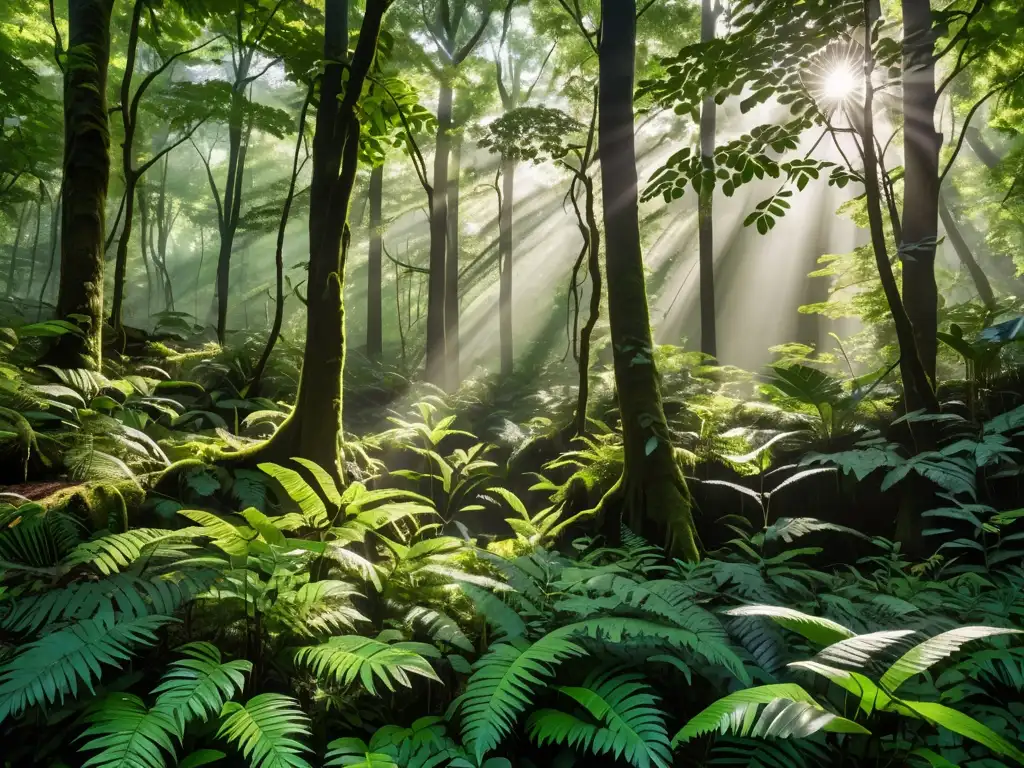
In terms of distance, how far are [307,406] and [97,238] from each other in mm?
2856

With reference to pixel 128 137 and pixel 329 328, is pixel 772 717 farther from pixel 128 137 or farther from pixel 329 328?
pixel 128 137

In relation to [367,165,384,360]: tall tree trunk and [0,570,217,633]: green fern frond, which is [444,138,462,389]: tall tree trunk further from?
[0,570,217,633]: green fern frond

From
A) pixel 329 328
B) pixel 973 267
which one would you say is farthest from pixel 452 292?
pixel 973 267

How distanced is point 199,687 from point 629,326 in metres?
4.37

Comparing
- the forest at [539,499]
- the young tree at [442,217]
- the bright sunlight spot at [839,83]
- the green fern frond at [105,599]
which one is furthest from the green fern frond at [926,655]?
the young tree at [442,217]

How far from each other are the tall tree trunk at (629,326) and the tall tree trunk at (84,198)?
4.91 meters

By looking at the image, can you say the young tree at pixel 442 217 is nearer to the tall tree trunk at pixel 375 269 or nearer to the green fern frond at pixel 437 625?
the tall tree trunk at pixel 375 269

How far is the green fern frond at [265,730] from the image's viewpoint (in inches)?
68.7

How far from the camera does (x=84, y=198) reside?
5168 mm

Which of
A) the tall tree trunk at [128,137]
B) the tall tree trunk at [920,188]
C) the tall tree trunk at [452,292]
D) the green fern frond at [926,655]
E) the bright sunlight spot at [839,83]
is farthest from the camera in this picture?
the tall tree trunk at [452,292]

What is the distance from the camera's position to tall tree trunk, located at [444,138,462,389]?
559 inches

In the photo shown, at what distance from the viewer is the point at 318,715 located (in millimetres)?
2252

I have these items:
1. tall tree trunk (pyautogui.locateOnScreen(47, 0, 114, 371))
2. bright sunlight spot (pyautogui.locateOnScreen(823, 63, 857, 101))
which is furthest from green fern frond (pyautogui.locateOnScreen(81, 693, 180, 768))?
bright sunlight spot (pyautogui.locateOnScreen(823, 63, 857, 101))

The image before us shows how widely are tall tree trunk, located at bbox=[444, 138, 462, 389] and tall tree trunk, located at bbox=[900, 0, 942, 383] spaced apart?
10.1 metres
